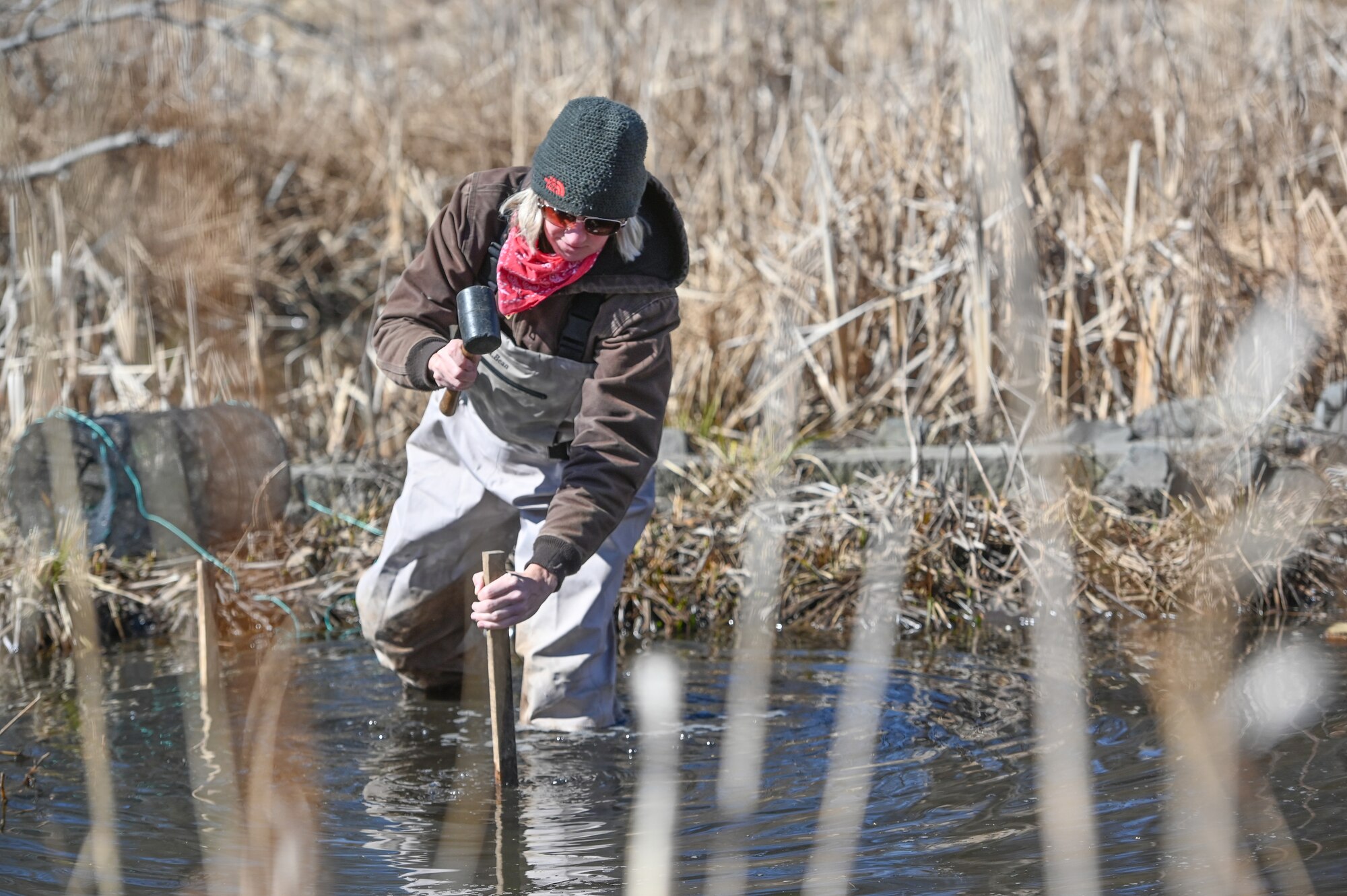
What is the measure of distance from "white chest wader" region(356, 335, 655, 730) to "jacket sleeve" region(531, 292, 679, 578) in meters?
0.16

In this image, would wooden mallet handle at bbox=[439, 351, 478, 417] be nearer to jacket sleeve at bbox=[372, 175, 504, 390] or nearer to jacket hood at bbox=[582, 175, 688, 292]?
jacket sleeve at bbox=[372, 175, 504, 390]

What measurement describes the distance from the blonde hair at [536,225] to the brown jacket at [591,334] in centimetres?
3

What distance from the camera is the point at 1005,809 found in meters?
3.28

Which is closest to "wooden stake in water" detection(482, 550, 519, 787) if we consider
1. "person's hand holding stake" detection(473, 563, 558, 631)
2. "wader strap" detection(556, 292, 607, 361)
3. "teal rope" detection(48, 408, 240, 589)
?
"person's hand holding stake" detection(473, 563, 558, 631)

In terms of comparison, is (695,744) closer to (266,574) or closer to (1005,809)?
(1005,809)

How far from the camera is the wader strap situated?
3.43 meters

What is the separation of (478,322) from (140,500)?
2.82 meters

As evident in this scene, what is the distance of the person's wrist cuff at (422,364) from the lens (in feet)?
10.7

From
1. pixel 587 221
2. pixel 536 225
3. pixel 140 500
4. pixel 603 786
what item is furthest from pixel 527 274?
pixel 140 500

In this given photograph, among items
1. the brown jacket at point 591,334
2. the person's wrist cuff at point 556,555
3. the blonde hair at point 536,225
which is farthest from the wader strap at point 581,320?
the person's wrist cuff at point 556,555

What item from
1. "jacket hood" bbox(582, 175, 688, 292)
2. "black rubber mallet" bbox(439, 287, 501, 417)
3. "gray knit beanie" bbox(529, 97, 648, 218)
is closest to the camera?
"black rubber mallet" bbox(439, 287, 501, 417)

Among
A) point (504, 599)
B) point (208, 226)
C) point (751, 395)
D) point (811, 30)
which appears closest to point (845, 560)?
point (751, 395)

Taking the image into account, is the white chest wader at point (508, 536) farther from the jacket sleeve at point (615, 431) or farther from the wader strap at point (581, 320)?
the jacket sleeve at point (615, 431)

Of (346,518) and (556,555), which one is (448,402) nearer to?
(556,555)
